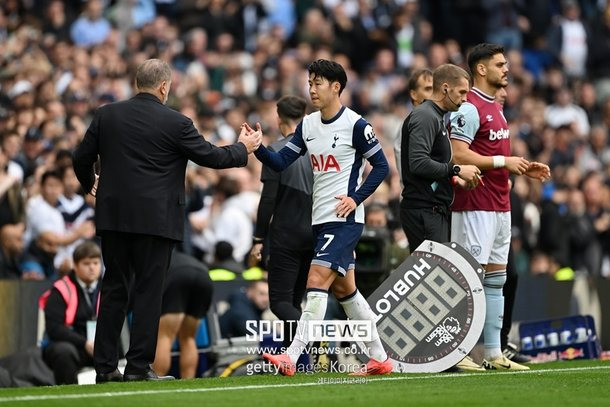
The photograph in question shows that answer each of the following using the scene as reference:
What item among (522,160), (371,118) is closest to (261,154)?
(522,160)

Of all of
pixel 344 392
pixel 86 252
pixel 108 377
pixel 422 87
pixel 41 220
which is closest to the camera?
pixel 344 392

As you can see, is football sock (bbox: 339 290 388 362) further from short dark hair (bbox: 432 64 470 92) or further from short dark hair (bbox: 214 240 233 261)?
short dark hair (bbox: 214 240 233 261)

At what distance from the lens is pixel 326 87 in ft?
36.3

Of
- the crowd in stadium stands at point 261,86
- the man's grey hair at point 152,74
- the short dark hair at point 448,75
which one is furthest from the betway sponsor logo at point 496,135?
the crowd in stadium stands at point 261,86

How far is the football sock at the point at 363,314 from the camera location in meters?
11.1

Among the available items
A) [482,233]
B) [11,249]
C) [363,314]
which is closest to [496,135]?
[482,233]

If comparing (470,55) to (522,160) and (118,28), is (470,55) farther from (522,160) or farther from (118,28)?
(118,28)

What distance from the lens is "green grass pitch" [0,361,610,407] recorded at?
9156 millimetres

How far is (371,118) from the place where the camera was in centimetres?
2272

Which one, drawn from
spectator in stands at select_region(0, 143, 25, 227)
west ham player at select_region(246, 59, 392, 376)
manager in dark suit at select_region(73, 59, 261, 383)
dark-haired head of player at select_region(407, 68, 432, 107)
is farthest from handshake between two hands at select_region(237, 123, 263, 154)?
spectator in stands at select_region(0, 143, 25, 227)

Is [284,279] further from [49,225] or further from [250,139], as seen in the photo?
[49,225]

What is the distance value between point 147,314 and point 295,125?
95.1 inches

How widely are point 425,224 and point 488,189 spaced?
0.59 meters

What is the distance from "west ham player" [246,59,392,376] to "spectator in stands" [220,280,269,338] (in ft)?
13.0
